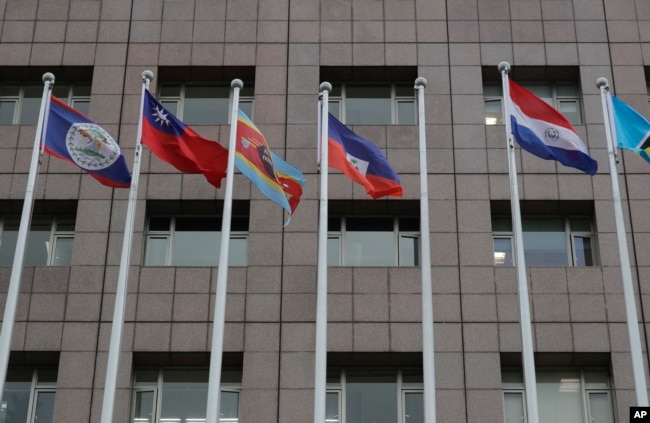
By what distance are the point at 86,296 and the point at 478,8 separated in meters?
13.7

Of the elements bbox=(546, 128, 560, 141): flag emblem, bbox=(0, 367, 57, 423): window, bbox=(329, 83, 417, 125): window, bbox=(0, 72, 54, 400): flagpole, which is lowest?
bbox=(0, 367, 57, 423): window

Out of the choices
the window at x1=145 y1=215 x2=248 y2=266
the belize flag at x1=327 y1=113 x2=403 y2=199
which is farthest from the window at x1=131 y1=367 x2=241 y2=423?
the belize flag at x1=327 y1=113 x2=403 y2=199

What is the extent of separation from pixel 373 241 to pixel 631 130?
775 centimetres

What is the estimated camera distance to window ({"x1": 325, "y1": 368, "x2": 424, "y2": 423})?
2398 cm

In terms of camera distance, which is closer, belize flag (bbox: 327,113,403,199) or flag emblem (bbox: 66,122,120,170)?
flag emblem (bbox: 66,122,120,170)

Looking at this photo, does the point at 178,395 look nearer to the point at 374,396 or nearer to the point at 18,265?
the point at 374,396

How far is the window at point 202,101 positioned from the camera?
28.0 meters

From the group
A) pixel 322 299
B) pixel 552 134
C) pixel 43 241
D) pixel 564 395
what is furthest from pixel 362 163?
pixel 43 241

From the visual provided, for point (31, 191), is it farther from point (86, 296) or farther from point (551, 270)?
point (551, 270)

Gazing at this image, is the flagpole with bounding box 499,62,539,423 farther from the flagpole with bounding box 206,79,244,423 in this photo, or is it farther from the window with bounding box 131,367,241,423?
the window with bounding box 131,367,241,423

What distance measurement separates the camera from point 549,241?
26297mm

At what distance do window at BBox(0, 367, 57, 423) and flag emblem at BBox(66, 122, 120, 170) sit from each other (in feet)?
21.0

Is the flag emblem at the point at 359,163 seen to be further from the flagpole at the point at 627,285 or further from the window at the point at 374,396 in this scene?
the window at the point at 374,396

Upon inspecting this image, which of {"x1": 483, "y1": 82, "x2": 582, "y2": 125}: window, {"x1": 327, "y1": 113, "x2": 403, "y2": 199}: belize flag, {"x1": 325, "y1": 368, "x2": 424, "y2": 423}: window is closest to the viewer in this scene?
{"x1": 327, "y1": 113, "x2": 403, "y2": 199}: belize flag
